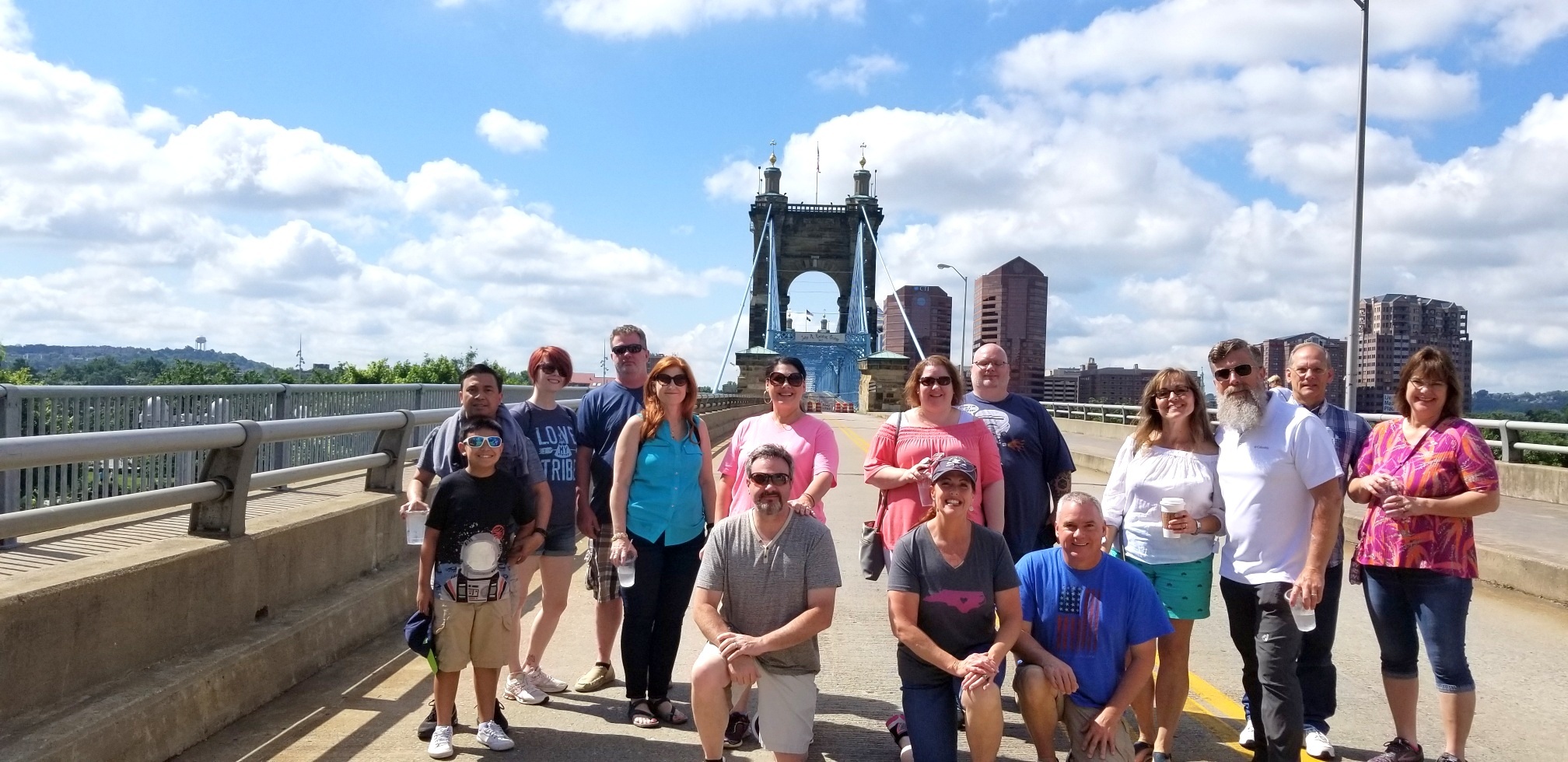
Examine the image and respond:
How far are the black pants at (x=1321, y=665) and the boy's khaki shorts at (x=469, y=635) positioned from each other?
10.2 feet

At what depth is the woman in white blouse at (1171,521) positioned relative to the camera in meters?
4.80

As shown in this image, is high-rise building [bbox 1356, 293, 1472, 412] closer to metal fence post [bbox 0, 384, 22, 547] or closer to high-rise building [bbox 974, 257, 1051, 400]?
metal fence post [bbox 0, 384, 22, 547]

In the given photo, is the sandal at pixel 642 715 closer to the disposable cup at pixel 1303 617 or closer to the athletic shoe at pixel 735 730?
the athletic shoe at pixel 735 730

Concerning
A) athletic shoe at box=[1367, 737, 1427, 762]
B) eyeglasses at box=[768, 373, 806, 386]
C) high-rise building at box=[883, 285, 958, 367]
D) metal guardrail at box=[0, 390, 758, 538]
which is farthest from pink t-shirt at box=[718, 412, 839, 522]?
high-rise building at box=[883, 285, 958, 367]

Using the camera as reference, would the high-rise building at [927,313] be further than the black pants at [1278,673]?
Yes

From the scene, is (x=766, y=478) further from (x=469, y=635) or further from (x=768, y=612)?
(x=469, y=635)

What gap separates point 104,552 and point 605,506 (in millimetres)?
2194

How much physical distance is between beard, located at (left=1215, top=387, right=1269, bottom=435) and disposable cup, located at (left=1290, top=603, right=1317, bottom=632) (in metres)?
0.69

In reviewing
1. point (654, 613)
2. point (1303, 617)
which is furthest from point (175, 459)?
point (1303, 617)

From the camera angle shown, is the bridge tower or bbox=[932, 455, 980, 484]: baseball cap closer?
bbox=[932, 455, 980, 484]: baseball cap

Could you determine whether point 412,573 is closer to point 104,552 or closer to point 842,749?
point 104,552

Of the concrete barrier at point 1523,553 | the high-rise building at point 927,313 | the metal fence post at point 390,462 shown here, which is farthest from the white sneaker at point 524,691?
the high-rise building at point 927,313

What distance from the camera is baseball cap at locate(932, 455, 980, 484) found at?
14.5 ft

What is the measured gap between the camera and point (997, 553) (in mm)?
4523
